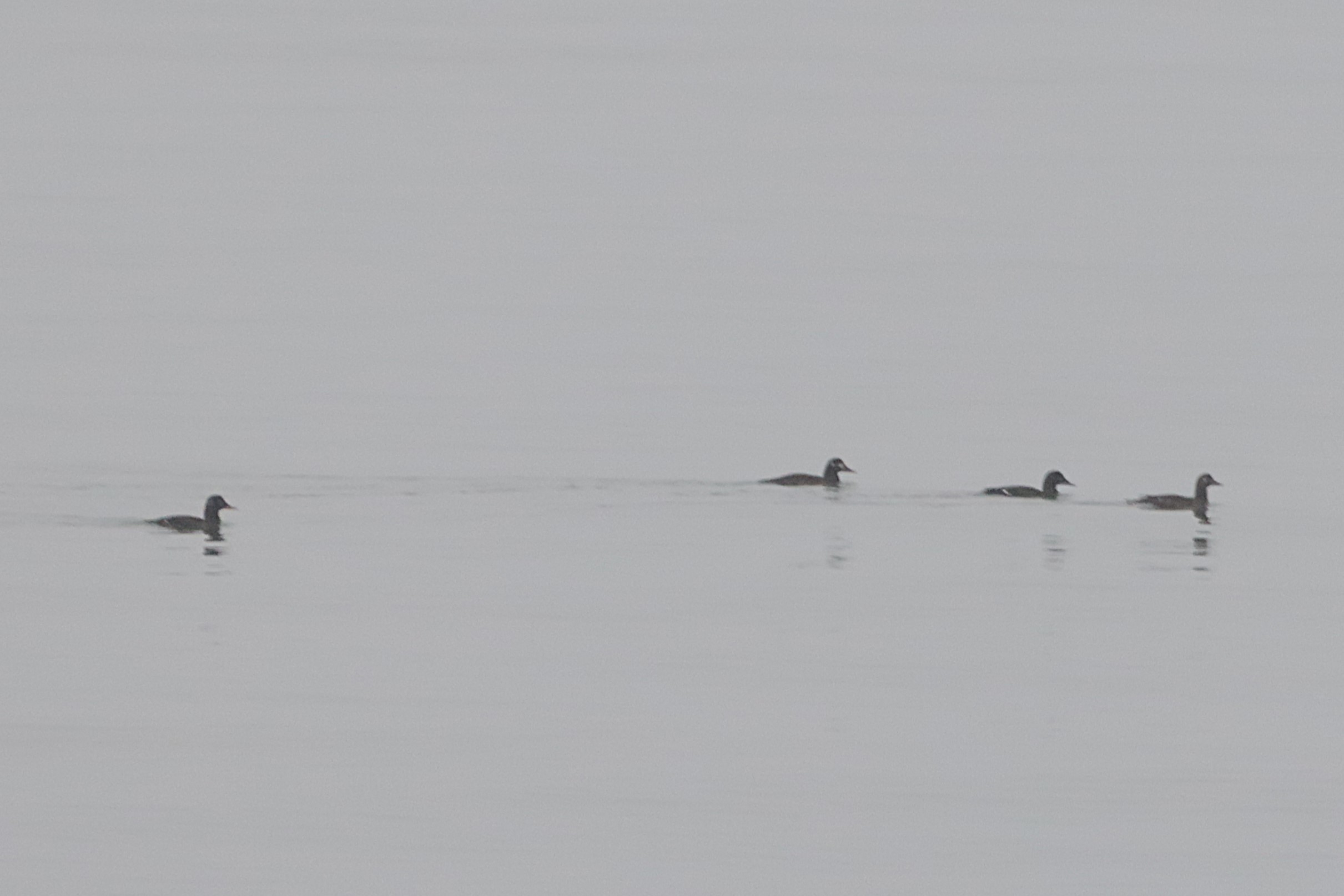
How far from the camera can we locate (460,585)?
26.4m

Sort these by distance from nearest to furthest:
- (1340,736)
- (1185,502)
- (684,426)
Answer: (1340,736), (1185,502), (684,426)

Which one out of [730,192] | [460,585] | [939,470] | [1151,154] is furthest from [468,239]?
[460,585]

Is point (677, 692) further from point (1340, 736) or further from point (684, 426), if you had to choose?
point (684, 426)

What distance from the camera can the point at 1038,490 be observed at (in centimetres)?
3431

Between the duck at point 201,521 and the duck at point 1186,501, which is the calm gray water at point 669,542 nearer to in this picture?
the duck at point 201,521

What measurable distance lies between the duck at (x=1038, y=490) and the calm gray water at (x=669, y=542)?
21.4 inches

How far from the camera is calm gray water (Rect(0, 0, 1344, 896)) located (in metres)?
18.1

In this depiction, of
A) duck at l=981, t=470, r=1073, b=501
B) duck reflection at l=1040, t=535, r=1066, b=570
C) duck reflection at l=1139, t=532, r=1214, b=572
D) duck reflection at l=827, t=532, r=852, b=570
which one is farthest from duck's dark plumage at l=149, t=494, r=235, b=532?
duck reflection at l=1139, t=532, r=1214, b=572

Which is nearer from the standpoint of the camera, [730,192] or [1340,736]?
[1340,736]

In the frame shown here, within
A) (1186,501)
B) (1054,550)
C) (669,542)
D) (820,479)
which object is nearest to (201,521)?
(669,542)

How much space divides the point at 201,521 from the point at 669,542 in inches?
186

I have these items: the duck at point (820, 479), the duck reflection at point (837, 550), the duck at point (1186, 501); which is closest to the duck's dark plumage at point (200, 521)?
the duck reflection at point (837, 550)

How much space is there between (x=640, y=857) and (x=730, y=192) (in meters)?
81.4

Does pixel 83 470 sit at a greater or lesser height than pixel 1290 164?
lesser
